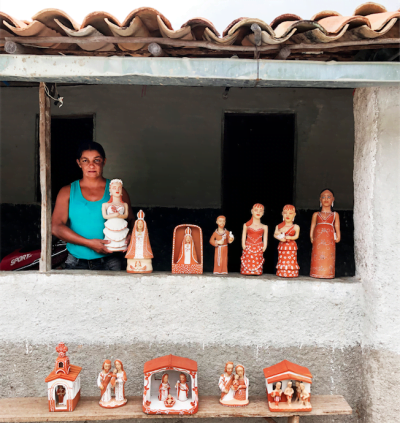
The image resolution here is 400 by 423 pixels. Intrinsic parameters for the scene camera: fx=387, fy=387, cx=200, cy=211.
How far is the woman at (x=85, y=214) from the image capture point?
329cm

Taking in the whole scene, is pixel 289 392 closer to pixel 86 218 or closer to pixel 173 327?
pixel 173 327

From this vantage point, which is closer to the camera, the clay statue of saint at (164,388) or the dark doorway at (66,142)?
the clay statue of saint at (164,388)

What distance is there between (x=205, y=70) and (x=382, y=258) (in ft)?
6.16

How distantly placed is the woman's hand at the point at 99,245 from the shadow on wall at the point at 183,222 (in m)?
2.94

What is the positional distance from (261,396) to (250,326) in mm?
507

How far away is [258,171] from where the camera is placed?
598 cm

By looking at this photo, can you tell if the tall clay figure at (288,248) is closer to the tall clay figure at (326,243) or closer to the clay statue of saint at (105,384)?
the tall clay figure at (326,243)

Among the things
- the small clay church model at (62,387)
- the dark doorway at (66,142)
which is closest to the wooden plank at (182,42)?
the small clay church model at (62,387)

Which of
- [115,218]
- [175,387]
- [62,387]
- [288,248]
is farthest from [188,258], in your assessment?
[62,387]

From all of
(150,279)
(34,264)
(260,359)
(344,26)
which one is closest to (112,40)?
(344,26)

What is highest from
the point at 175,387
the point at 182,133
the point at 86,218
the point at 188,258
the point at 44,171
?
the point at 182,133

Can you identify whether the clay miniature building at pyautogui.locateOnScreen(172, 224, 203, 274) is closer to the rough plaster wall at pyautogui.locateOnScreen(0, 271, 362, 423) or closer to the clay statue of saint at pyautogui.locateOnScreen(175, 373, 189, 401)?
the rough plaster wall at pyautogui.locateOnScreen(0, 271, 362, 423)

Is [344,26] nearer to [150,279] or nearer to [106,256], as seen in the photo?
[150,279]

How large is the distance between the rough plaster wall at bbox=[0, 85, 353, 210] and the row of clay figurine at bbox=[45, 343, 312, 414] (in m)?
3.55
